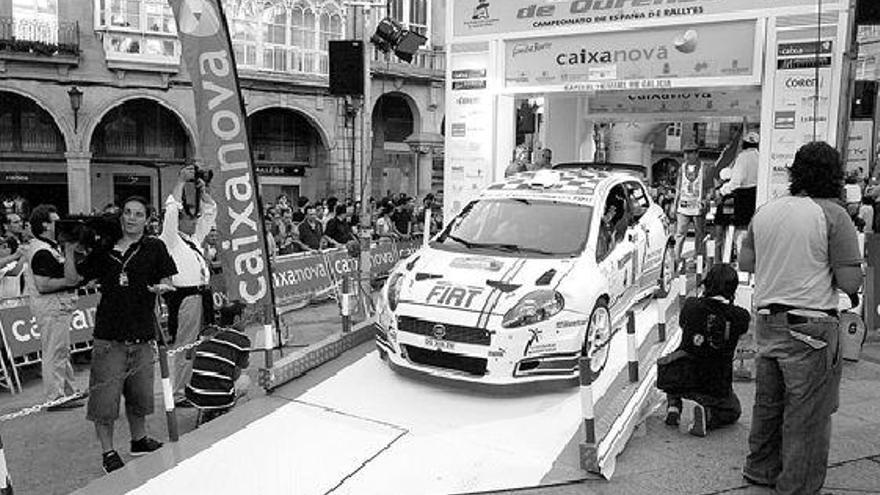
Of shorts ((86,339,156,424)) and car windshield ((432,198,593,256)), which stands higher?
car windshield ((432,198,593,256))

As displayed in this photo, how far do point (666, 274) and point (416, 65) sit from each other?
65.4 ft

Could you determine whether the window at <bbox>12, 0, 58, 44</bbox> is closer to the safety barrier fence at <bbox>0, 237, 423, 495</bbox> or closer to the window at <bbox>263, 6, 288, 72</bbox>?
the window at <bbox>263, 6, 288, 72</bbox>

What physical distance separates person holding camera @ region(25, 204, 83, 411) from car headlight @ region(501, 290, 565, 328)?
3.86 metres

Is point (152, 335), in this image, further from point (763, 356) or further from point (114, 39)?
point (114, 39)

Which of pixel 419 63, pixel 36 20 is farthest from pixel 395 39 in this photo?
pixel 419 63

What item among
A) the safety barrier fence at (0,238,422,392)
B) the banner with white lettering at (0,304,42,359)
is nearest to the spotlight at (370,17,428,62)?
A: the safety barrier fence at (0,238,422,392)

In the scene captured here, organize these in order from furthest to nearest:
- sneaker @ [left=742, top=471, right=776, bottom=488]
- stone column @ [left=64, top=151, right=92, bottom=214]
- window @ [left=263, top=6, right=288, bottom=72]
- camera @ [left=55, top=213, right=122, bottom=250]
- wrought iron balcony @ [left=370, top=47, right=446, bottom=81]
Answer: wrought iron balcony @ [left=370, top=47, right=446, bottom=81] < window @ [left=263, top=6, right=288, bottom=72] < stone column @ [left=64, top=151, right=92, bottom=214] < camera @ [left=55, top=213, right=122, bottom=250] < sneaker @ [left=742, top=471, right=776, bottom=488]

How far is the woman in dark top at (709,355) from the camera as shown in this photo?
5.30m

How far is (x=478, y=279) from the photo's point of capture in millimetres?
6117

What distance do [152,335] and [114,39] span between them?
1910 centimetres

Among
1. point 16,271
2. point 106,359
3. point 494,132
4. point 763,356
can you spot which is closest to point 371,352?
point 106,359

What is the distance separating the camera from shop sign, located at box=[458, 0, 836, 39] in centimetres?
993

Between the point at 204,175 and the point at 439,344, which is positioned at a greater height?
the point at 204,175

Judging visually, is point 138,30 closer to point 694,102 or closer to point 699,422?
point 694,102
